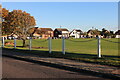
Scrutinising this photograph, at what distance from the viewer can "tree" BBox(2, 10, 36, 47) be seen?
21516 millimetres

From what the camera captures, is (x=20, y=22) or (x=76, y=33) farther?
(x=76, y=33)

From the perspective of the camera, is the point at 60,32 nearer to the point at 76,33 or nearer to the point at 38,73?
the point at 76,33

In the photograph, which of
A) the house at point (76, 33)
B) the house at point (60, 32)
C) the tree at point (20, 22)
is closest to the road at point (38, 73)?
the tree at point (20, 22)

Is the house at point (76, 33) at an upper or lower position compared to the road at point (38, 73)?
upper

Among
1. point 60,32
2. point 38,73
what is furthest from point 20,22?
point 60,32

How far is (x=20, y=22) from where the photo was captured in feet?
71.6

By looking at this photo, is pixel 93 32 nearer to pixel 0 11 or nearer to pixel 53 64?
pixel 0 11

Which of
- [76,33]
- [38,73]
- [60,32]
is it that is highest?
[60,32]

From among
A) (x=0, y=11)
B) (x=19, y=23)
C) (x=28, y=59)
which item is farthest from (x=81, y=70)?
(x=0, y=11)

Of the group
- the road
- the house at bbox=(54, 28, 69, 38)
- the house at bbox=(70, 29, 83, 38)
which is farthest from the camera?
the house at bbox=(70, 29, 83, 38)

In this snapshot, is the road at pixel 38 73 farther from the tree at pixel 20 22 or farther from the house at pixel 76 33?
the house at pixel 76 33

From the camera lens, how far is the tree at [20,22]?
2152cm

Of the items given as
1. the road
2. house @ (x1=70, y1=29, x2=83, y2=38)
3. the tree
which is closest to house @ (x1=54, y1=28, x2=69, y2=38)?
house @ (x1=70, y1=29, x2=83, y2=38)

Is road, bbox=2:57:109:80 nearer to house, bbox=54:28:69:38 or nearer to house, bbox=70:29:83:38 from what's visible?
house, bbox=54:28:69:38
